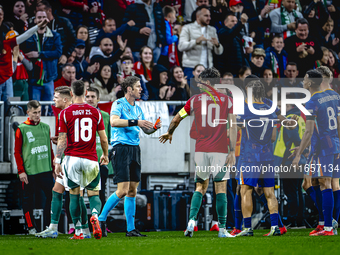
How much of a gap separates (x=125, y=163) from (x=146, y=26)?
4.56m

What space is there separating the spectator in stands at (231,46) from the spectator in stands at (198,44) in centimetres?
17

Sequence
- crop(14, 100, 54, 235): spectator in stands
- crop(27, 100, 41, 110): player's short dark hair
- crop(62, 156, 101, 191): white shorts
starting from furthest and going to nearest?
crop(14, 100, 54, 235): spectator in stands
crop(27, 100, 41, 110): player's short dark hair
crop(62, 156, 101, 191): white shorts

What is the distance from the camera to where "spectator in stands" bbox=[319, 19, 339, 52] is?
1007 cm

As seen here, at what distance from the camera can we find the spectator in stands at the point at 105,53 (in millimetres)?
8672

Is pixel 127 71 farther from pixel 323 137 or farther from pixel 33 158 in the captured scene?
pixel 323 137

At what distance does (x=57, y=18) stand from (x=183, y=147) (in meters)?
3.81

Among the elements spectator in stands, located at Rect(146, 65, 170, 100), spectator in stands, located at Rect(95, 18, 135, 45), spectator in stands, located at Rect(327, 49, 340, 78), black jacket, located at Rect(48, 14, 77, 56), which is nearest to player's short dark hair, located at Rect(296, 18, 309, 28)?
spectator in stands, located at Rect(327, 49, 340, 78)

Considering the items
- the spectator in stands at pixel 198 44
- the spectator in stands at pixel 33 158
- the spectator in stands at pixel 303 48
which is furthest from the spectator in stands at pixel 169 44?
the spectator in stands at pixel 33 158

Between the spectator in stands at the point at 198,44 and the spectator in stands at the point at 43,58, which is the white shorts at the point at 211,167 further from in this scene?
the spectator in stands at the point at 43,58

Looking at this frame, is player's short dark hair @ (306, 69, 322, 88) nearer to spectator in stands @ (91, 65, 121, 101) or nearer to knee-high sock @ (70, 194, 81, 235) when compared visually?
knee-high sock @ (70, 194, 81, 235)

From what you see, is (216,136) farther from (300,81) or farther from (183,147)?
(300,81)

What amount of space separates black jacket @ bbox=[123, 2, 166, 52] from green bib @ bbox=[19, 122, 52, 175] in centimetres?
313

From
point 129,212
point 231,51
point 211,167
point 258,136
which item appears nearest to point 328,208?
point 258,136

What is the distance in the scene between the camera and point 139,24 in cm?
916
